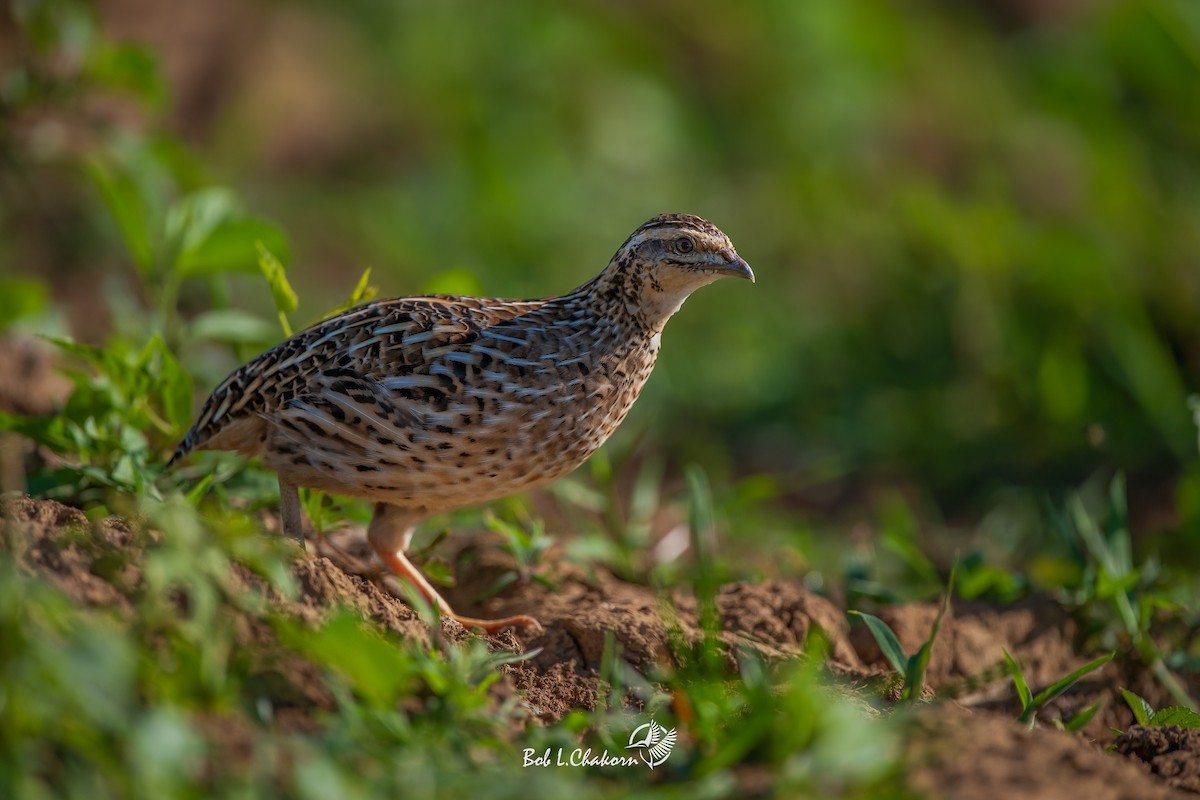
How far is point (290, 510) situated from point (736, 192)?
8.75 m

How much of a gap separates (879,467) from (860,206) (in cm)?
372

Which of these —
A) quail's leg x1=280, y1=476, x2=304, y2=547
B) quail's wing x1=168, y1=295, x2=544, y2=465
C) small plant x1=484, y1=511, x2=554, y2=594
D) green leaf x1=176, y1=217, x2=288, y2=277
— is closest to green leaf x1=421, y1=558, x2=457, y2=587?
small plant x1=484, y1=511, x2=554, y2=594

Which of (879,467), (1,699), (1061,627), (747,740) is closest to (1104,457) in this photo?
(879,467)

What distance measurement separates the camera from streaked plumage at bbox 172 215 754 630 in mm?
4859

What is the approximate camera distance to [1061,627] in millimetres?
5598

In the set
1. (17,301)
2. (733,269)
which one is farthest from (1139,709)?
(17,301)

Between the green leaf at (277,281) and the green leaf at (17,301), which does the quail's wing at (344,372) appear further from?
the green leaf at (17,301)

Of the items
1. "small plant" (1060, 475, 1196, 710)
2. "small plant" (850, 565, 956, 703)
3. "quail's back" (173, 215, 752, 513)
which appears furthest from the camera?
"small plant" (1060, 475, 1196, 710)

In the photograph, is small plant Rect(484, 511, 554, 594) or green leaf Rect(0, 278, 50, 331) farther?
green leaf Rect(0, 278, 50, 331)

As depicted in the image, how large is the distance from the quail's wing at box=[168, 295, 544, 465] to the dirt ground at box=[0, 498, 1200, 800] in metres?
0.68

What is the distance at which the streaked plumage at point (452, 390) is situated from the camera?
191 inches

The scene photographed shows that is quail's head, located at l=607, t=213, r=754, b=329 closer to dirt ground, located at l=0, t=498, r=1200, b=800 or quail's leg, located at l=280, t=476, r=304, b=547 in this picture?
dirt ground, located at l=0, t=498, r=1200, b=800

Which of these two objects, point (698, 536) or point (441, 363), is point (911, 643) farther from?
point (441, 363)

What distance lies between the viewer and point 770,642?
16.2 feet
